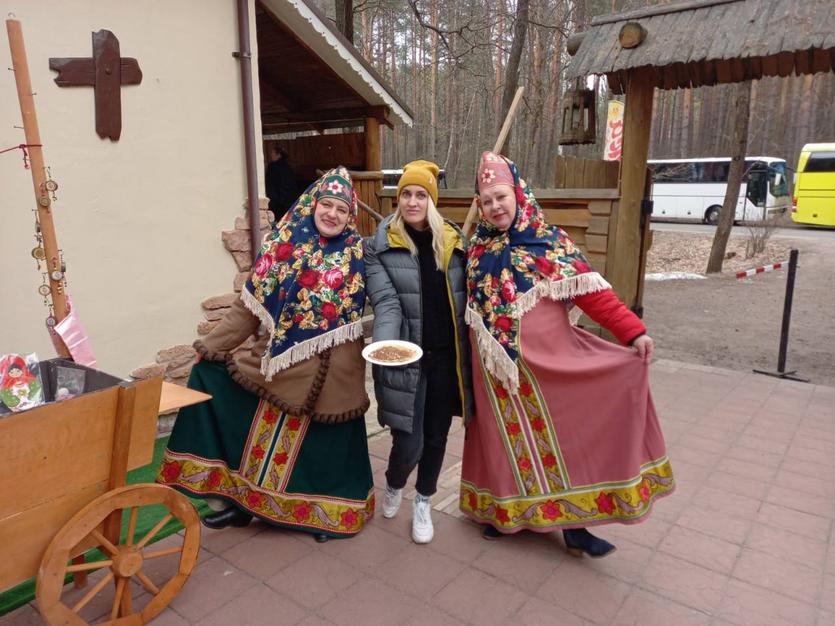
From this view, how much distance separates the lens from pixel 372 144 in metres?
6.54

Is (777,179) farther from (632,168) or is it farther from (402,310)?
(402,310)

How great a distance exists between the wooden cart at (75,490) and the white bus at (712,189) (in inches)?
773

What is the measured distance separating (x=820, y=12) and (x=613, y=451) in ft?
12.8

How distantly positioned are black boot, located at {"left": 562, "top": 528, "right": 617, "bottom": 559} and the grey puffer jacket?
743 mm

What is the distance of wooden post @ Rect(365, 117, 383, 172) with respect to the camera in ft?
21.0

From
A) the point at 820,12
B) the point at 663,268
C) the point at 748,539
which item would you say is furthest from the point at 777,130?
the point at 748,539

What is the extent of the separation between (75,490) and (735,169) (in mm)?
13081

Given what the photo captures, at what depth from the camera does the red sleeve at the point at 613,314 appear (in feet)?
8.54

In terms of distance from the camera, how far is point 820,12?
4.45 m

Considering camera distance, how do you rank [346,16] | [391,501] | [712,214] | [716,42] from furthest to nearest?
[712,214] < [346,16] < [716,42] < [391,501]

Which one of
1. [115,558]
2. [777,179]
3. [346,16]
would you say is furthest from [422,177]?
[777,179]

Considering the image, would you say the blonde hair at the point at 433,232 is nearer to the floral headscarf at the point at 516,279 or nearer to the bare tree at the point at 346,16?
the floral headscarf at the point at 516,279


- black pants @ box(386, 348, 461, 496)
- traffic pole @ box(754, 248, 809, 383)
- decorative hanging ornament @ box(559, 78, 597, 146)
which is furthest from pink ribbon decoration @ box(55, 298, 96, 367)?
traffic pole @ box(754, 248, 809, 383)

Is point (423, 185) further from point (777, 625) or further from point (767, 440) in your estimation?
point (767, 440)
